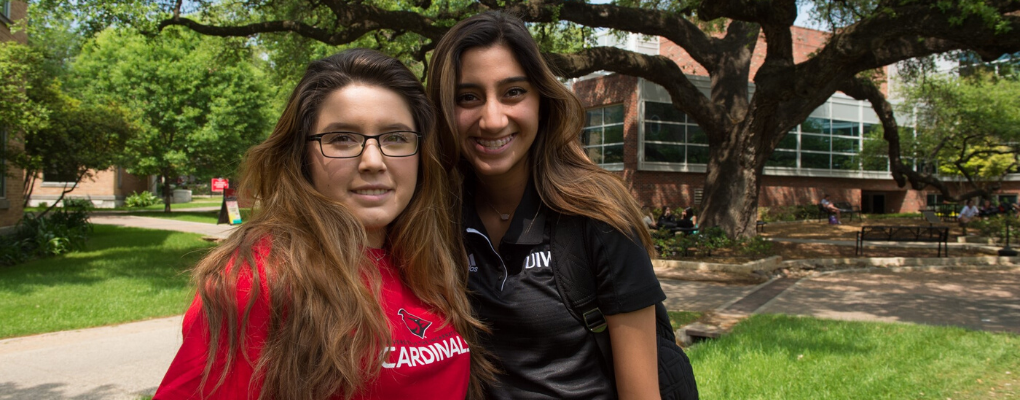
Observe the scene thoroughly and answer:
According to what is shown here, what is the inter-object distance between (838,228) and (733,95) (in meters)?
10.6

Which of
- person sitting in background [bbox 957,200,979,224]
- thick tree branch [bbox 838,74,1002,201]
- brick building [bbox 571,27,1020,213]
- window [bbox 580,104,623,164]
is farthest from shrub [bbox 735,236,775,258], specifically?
person sitting in background [bbox 957,200,979,224]

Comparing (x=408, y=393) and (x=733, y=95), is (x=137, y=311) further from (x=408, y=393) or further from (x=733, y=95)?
(x=733, y=95)

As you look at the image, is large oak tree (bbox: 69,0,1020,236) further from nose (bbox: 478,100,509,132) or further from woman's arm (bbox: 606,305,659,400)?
woman's arm (bbox: 606,305,659,400)

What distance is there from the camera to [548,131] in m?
2.02

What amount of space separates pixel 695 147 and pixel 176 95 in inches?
879

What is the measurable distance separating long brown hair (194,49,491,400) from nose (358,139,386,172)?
117mm

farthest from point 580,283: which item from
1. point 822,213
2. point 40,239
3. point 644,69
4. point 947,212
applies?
point 947,212

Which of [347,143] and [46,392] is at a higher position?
[347,143]

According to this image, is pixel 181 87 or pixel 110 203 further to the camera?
pixel 110 203

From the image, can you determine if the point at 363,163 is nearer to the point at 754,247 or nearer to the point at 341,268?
the point at 341,268

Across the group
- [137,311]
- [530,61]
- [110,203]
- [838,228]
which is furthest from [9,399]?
[110,203]

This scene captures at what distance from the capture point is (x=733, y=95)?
16969mm

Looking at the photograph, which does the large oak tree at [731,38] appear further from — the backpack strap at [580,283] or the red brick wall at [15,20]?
the backpack strap at [580,283]

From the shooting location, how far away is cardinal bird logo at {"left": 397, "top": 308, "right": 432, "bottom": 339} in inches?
65.9
